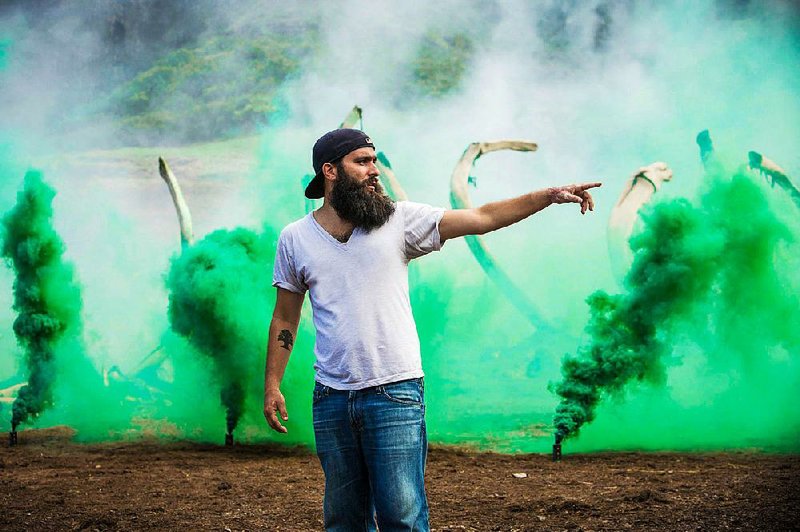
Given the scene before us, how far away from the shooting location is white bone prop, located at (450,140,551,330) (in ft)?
29.0

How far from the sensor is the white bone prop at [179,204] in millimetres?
9430

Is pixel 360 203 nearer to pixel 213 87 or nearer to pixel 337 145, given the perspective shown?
pixel 337 145

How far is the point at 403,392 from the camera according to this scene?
10.1 ft

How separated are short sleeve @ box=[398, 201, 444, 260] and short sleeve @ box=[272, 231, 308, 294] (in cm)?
43

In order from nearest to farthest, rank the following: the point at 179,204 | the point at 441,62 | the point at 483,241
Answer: the point at 483,241
the point at 441,62
the point at 179,204

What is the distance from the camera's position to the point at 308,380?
8.29 metres

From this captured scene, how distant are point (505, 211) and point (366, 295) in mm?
571

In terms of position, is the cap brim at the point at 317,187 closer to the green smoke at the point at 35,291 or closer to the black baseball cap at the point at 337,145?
the black baseball cap at the point at 337,145

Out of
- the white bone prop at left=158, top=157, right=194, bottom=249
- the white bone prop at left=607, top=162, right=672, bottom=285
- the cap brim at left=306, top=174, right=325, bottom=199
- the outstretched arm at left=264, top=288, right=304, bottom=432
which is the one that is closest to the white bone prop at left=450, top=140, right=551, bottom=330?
the white bone prop at left=607, top=162, right=672, bottom=285

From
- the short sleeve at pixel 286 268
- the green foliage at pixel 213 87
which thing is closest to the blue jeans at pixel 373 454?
the short sleeve at pixel 286 268

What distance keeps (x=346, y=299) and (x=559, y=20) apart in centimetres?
665

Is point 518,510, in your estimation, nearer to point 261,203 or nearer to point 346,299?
point 346,299

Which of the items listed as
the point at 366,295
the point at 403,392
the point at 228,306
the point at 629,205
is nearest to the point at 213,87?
the point at 228,306

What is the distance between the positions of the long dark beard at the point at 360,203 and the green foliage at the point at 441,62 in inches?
239
